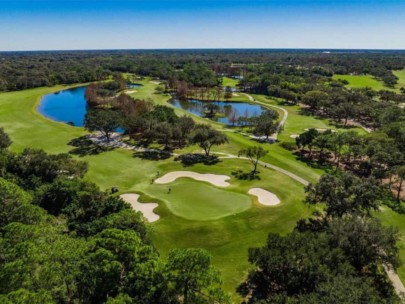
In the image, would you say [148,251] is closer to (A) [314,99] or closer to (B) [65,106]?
(A) [314,99]

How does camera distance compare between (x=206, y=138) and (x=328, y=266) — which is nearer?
(x=328, y=266)

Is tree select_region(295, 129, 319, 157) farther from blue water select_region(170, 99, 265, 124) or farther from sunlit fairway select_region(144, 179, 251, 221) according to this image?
blue water select_region(170, 99, 265, 124)

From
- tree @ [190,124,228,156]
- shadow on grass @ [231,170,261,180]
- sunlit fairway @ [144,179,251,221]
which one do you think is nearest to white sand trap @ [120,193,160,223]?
sunlit fairway @ [144,179,251,221]

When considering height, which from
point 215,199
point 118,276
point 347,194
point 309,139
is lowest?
point 215,199

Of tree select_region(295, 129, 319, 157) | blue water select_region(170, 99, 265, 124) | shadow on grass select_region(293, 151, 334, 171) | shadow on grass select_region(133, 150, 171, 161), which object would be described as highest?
tree select_region(295, 129, 319, 157)

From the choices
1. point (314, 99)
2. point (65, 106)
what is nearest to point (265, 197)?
point (314, 99)

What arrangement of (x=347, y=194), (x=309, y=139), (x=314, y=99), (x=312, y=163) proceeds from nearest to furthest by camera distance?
(x=347, y=194) < (x=312, y=163) < (x=309, y=139) < (x=314, y=99)

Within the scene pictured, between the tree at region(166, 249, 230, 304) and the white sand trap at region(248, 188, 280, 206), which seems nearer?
the tree at region(166, 249, 230, 304)
